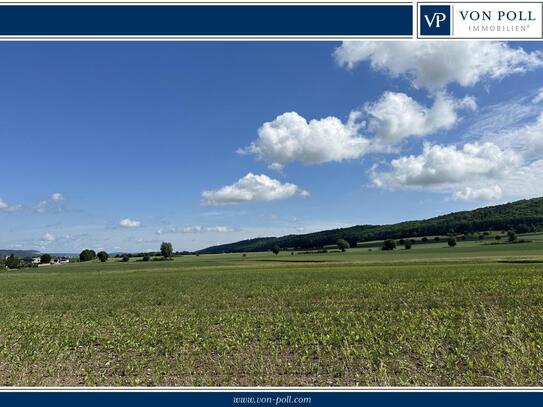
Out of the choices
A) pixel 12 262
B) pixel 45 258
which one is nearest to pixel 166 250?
pixel 45 258

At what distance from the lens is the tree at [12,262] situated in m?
112

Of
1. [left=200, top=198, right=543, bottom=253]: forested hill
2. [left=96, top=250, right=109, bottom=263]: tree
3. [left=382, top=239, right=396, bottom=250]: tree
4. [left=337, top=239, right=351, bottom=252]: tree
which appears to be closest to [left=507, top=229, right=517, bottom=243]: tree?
[left=200, top=198, right=543, bottom=253]: forested hill

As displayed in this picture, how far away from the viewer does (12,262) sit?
112750 mm

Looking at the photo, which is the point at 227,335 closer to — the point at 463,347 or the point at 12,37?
the point at 463,347

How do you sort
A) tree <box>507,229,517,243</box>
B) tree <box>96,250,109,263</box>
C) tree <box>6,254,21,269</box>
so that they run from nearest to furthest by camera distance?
tree <box>96,250,109,263</box> < tree <box>507,229,517,243</box> < tree <box>6,254,21,269</box>

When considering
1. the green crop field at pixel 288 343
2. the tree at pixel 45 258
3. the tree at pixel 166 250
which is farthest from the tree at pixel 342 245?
the green crop field at pixel 288 343

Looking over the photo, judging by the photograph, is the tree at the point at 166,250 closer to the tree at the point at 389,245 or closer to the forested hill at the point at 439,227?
the forested hill at the point at 439,227

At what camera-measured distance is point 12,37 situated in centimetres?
643

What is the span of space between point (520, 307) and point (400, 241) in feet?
378

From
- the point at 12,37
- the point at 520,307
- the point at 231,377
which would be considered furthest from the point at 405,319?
the point at 12,37

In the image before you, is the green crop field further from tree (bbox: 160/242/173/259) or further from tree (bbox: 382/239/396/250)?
tree (bbox: 382/239/396/250)

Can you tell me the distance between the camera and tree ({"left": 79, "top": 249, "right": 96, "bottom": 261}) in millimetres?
98963

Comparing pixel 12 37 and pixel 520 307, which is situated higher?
pixel 12 37

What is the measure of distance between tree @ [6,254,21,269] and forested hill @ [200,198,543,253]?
178 feet
